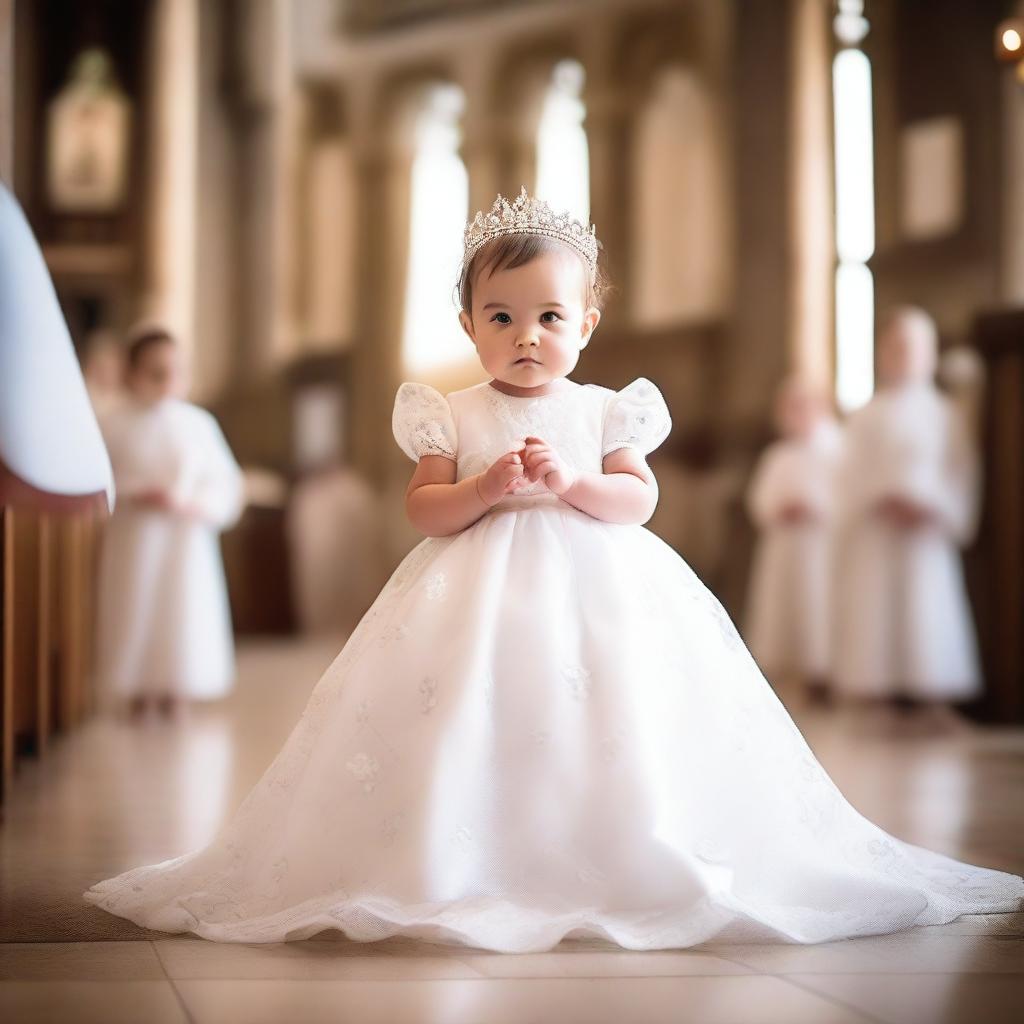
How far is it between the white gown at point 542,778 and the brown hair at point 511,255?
21 centimetres

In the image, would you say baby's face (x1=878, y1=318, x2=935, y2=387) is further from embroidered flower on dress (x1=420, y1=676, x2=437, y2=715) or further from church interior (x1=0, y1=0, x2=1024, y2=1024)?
embroidered flower on dress (x1=420, y1=676, x2=437, y2=715)

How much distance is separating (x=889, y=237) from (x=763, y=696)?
7390mm

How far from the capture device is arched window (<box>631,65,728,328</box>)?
11.8 meters

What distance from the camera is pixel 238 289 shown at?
13.2m

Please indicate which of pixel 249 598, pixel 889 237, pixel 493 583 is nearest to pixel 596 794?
pixel 493 583

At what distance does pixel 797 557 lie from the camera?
8.24 m

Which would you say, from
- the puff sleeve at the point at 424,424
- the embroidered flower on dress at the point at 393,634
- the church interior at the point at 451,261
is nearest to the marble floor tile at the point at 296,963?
the embroidered flower on dress at the point at 393,634

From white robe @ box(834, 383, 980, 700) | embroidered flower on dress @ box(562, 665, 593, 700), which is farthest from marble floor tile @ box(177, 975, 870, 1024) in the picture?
white robe @ box(834, 383, 980, 700)

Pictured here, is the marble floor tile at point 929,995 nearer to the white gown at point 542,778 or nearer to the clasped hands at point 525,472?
the white gown at point 542,778

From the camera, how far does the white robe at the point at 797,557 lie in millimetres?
8133

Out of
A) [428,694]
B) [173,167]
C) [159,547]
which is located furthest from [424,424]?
[173,167]

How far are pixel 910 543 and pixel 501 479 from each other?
15.2 feet

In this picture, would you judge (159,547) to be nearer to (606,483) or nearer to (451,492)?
(451,492)

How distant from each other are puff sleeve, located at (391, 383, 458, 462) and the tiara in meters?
0.26
